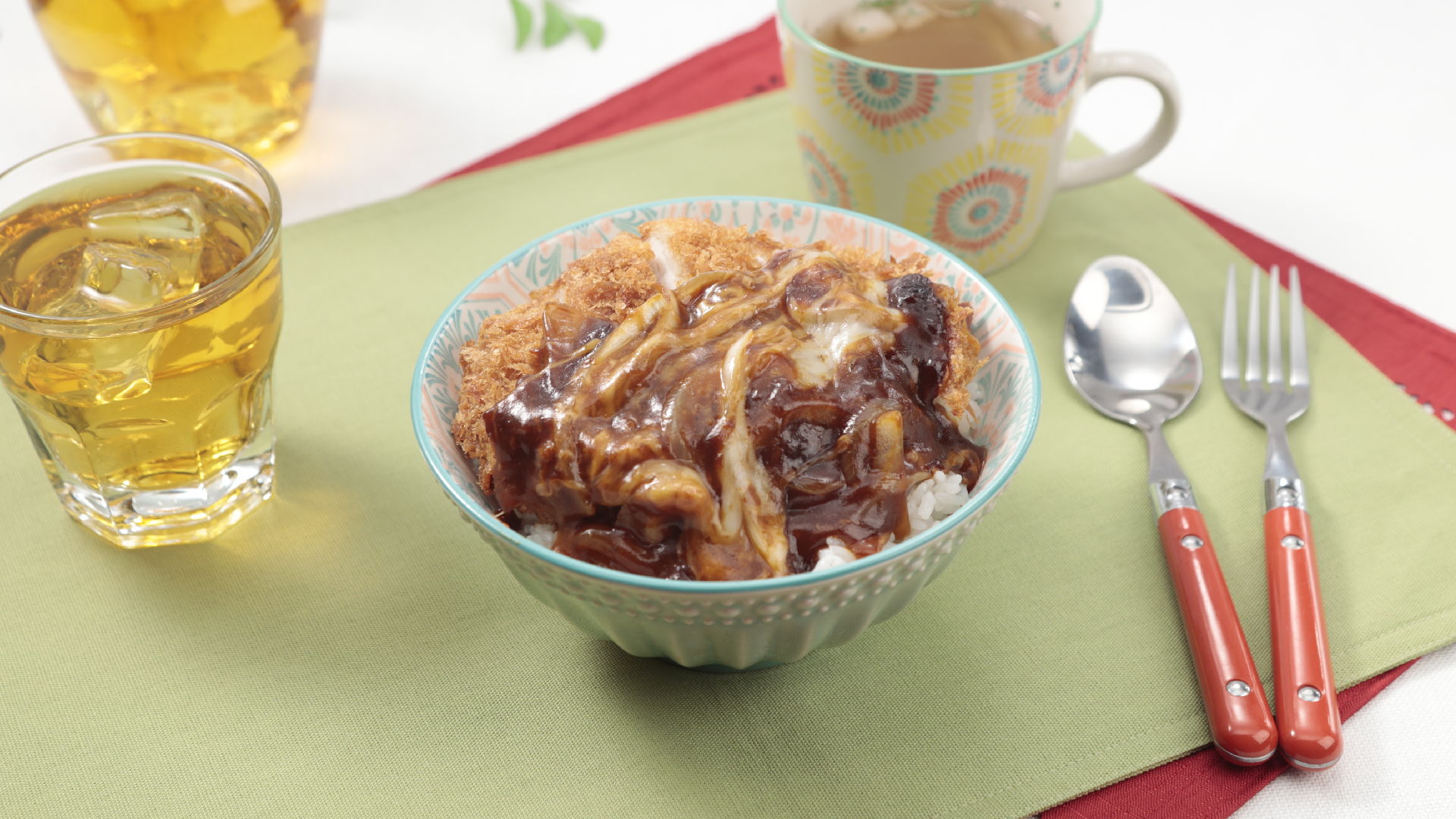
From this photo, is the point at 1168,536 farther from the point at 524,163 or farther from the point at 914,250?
the point at 524,163

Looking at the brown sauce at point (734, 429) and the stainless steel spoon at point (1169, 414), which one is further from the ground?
the brown sauce at point (734, 429)

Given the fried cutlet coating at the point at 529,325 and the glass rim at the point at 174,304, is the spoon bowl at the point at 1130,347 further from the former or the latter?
the glass rim at the point at 174,304

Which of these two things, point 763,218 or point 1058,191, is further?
point 1058,191

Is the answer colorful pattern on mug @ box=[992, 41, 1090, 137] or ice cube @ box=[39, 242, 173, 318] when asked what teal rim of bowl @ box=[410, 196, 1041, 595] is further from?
colorful pattern on mug @ box=[992, 41, 1090, 137]

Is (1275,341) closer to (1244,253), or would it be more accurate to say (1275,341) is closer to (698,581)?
(1244,253)

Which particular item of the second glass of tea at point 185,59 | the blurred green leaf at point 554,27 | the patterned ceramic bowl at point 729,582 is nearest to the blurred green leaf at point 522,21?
the blurred green leaf at point 554,27

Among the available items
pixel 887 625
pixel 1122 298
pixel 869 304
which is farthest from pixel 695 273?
pixel 1122 298
